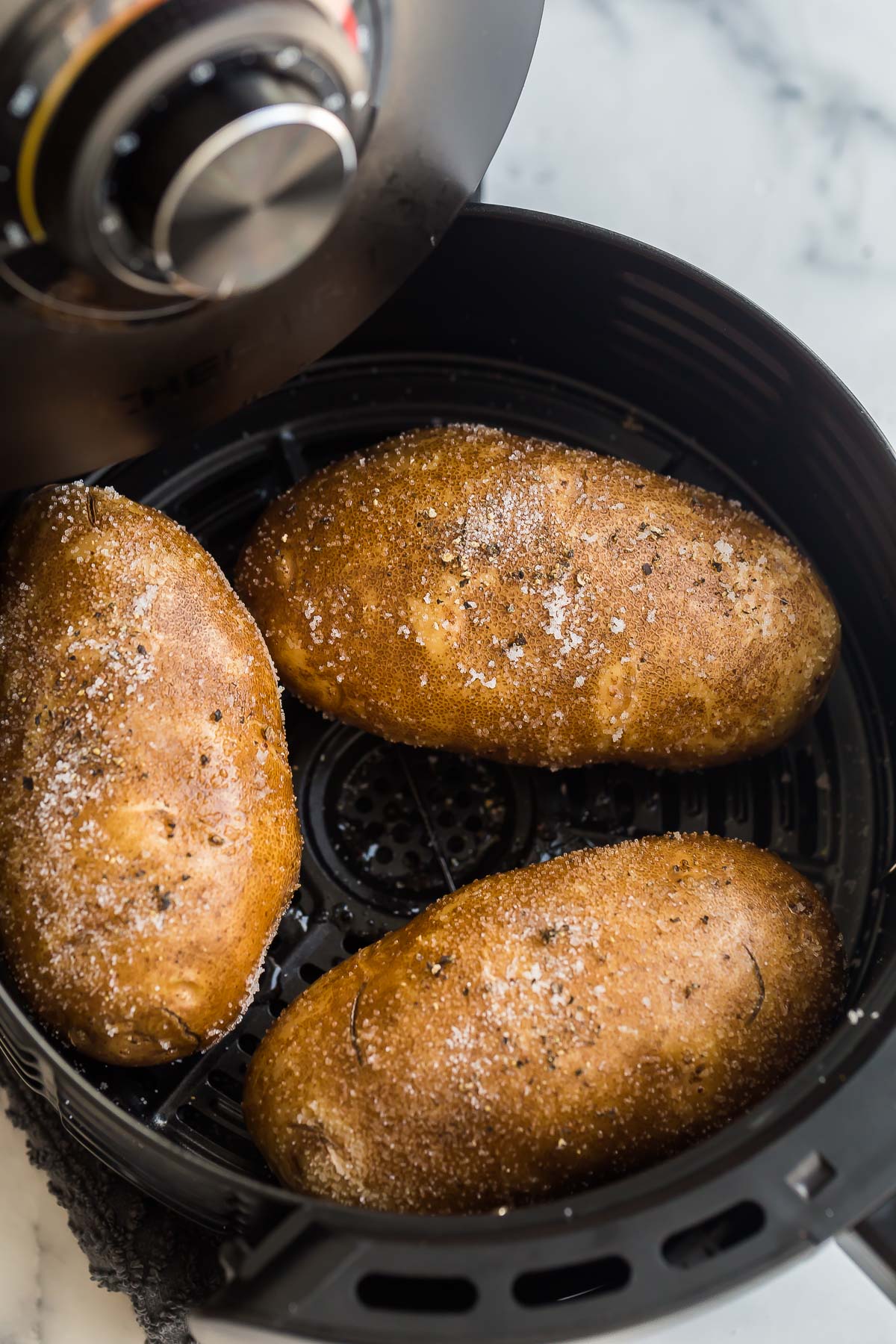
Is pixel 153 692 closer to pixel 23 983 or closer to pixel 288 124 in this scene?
pixel 23 983

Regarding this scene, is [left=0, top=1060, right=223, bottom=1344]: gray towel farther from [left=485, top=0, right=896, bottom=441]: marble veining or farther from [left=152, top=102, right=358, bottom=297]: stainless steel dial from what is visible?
[left=485, top=0, right=896, bottom=441]: marble veining

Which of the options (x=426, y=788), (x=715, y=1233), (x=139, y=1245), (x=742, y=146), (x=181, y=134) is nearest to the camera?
(x=181, y=134)

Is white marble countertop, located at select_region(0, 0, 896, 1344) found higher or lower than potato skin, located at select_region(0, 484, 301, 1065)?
higher

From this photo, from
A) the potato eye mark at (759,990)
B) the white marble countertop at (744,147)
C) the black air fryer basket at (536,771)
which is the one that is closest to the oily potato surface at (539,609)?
the black air fryer basket at (536,771)

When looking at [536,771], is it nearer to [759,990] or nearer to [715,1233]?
[759,990]

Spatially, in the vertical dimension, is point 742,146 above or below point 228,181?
above

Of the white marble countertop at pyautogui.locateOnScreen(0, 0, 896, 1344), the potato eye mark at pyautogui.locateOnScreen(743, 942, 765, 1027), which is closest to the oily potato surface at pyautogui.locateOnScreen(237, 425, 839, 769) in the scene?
the potato eye mark at pyautogui.locateOnScreen(743, 942, 765, 1027)

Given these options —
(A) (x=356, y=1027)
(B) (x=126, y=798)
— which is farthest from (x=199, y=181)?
(A) (x=356, y=1027)
